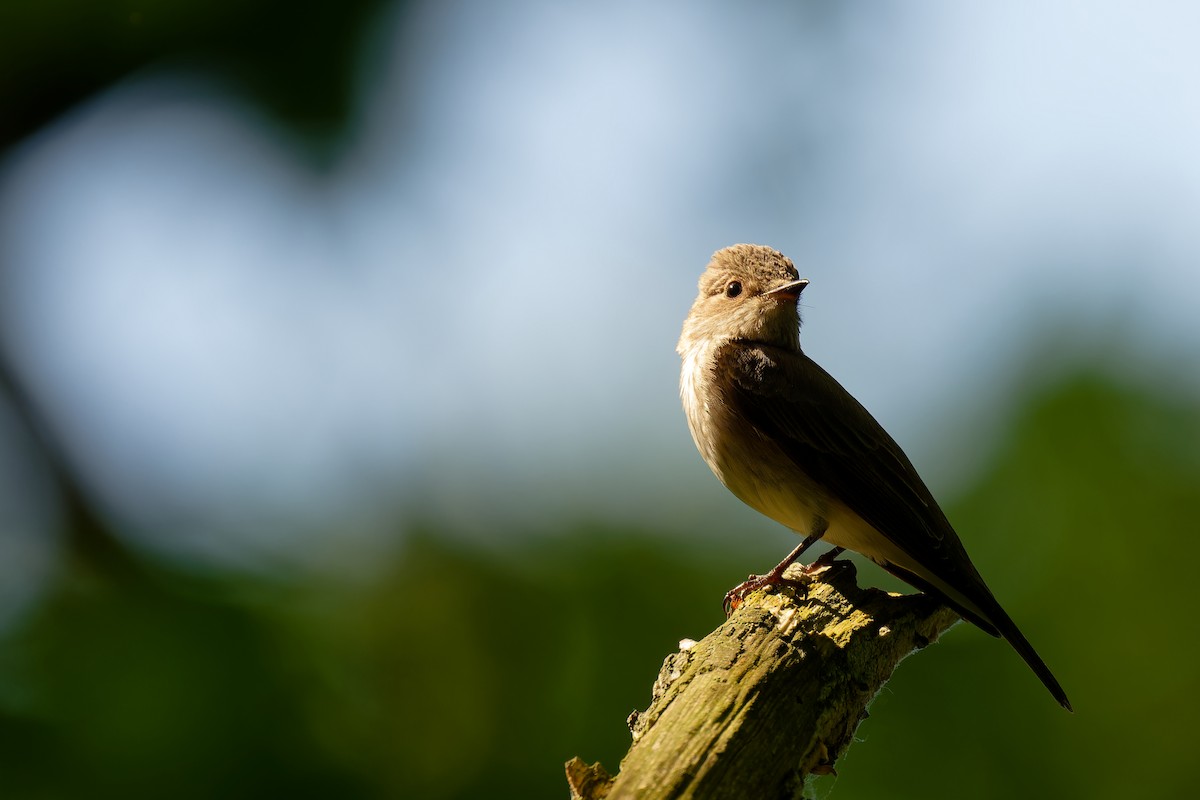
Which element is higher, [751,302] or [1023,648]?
[751,302]

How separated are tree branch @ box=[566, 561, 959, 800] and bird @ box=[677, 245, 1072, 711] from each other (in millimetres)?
889

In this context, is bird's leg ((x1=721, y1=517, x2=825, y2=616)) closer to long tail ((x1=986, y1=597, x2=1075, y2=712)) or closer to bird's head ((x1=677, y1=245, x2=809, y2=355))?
long tail ((x1=986, y1=597, x2=1075, y2=712))

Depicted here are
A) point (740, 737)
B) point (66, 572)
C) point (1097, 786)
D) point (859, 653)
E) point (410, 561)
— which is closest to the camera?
point (740, 737)

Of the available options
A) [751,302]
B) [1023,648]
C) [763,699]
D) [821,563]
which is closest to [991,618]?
[1023,648]

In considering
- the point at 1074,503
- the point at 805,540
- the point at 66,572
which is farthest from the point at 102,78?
the point at 1074,503

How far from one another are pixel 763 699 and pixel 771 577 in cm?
154

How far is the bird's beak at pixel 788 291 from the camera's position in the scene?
6043mm

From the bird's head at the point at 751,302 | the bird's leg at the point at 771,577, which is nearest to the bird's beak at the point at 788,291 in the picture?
the bird's head at the point at 751,302

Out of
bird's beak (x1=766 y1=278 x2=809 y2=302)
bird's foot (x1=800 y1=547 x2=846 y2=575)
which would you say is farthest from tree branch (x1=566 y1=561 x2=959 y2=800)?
bird's beak (x1=766 y1=278 x2=809 y2=302)

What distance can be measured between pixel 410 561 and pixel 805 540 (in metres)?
3.97

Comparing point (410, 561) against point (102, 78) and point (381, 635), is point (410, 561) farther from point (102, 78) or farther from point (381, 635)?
point (102, 78)

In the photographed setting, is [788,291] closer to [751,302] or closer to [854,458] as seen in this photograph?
[751,302]

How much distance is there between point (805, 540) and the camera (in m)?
5.41

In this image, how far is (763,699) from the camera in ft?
11.3
